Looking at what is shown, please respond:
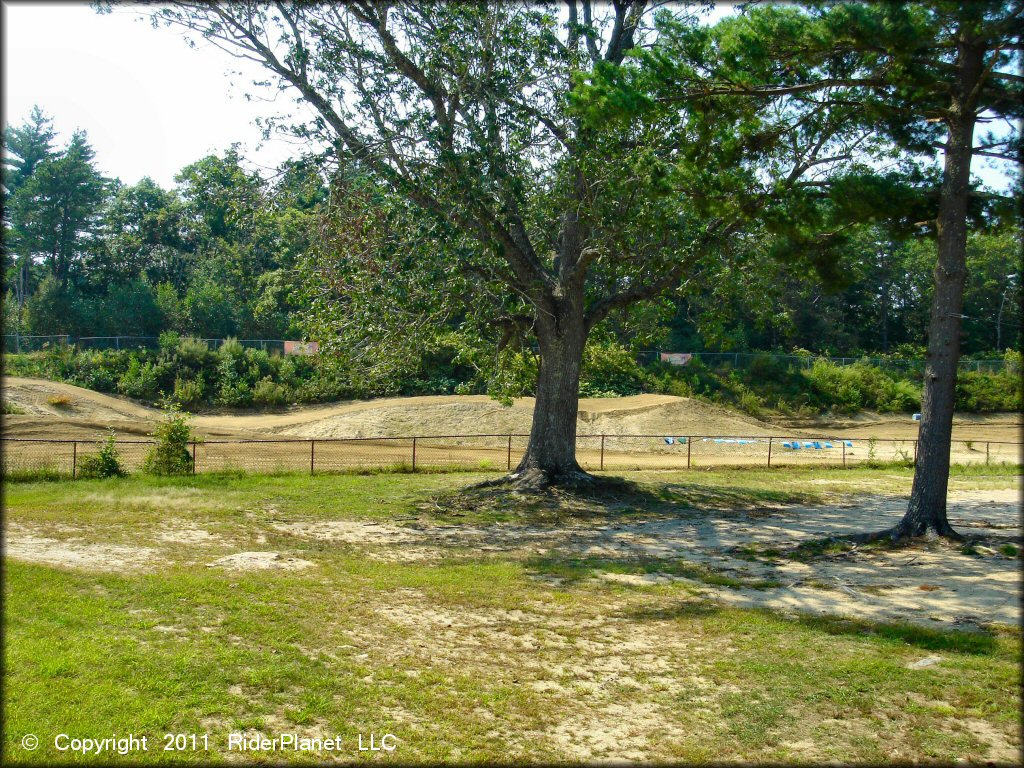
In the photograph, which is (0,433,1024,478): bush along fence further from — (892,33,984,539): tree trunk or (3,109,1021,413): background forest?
(892,33,984,539): tree trunk

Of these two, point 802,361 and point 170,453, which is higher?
point 802,361

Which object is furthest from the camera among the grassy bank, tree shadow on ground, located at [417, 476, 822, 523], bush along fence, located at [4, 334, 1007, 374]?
bush along fence, located at [4, 334, 1007, 374]

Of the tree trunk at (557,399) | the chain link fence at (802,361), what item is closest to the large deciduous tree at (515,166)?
the tree trunk at (557,399)

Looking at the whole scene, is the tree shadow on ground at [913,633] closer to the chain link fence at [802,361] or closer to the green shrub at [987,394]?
the chain link fence at [802,361]

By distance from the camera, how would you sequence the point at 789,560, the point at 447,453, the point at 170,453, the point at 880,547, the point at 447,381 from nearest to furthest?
1. the point at 789,560
2. the point at 880,547
3. the point at 170,453
4. the point at 447,453
5. the point at 447,381

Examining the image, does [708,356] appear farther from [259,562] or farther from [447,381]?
[259,562]

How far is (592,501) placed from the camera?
60.2 ft

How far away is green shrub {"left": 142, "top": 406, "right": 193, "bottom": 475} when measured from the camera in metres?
20.2

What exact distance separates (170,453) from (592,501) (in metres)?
10.7

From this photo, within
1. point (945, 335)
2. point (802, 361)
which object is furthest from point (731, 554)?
point (802, 361)

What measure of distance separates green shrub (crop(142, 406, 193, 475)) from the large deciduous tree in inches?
204

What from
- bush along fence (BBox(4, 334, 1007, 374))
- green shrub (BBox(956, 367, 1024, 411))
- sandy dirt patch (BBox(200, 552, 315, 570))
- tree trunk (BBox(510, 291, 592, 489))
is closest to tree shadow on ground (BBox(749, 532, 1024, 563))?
tree trunk (BBox(510, 291, 592, 489))

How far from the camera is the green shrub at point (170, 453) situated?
20.2 meters

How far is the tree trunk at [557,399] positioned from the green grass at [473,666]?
718cm
